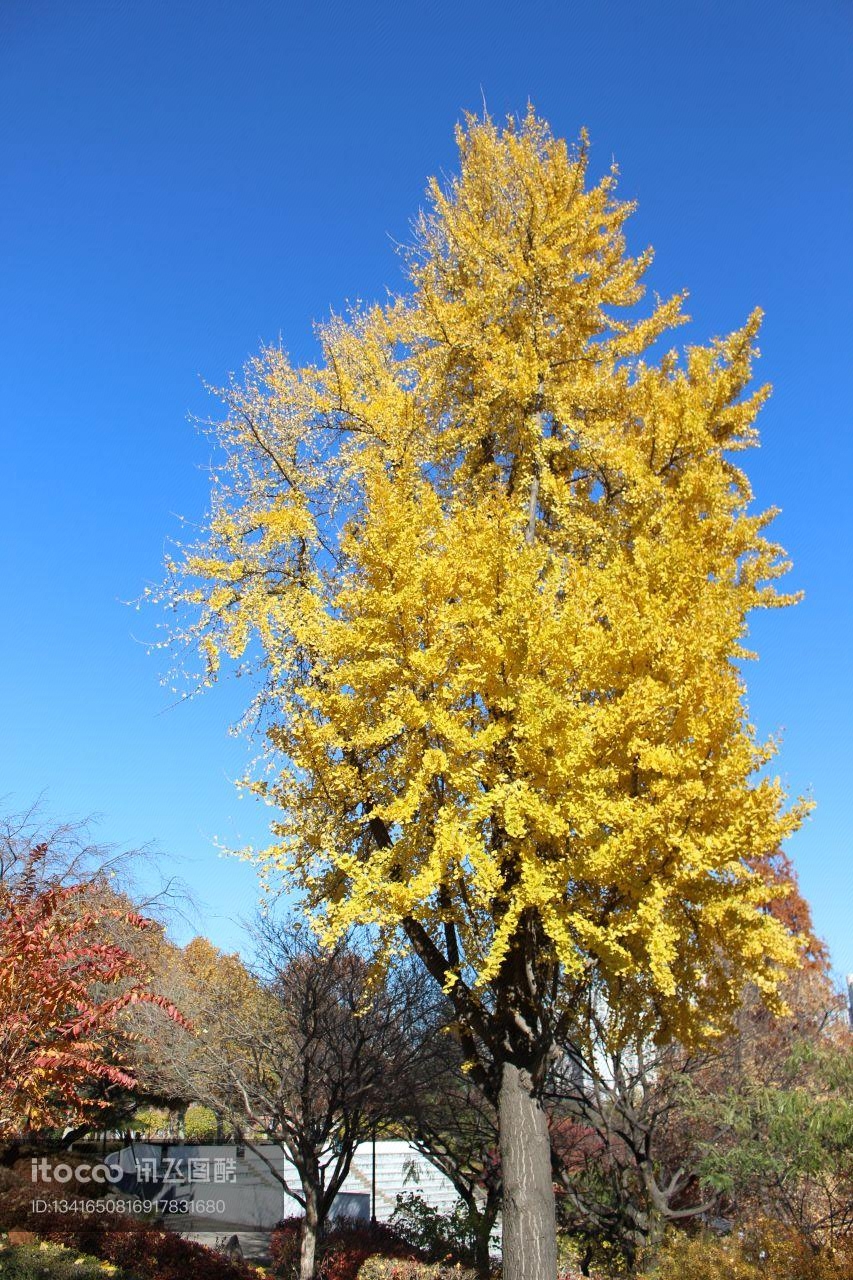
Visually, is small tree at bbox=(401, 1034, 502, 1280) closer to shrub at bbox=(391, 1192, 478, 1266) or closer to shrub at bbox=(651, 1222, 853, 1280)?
shrub at bbox=(391, 1192, 478, 1266)

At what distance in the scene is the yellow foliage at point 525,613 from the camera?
5.47 m

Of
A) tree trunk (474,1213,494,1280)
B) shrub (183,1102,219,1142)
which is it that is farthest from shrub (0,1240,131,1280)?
shrub (183,1102,219,1142)

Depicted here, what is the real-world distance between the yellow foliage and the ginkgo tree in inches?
1.2

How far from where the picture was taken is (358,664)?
610cm

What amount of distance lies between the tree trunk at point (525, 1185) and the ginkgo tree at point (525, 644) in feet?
0.07

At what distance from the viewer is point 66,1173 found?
12203 mm

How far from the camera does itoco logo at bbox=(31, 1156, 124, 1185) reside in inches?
454

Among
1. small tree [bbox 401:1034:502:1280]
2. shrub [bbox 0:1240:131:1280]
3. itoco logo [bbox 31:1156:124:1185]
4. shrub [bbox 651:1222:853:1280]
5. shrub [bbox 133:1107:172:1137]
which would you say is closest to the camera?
shrub [bbox 651:1222:853:1280]

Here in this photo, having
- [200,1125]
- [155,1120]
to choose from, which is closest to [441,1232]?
[155,1120]

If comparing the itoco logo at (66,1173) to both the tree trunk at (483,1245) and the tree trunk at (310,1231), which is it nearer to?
the tree trunk at (310,1231)

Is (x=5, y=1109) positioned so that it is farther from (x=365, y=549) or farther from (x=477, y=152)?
(x=477, y=152)

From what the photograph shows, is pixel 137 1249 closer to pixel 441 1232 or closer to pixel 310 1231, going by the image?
pixel 310 1231

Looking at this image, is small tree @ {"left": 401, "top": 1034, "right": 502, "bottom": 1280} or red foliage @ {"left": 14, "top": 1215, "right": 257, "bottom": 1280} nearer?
red foliage @ {"left": 14, "top": 1215, "right": 257, "bottom": 1280}

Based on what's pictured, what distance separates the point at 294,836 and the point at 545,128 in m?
8.75
